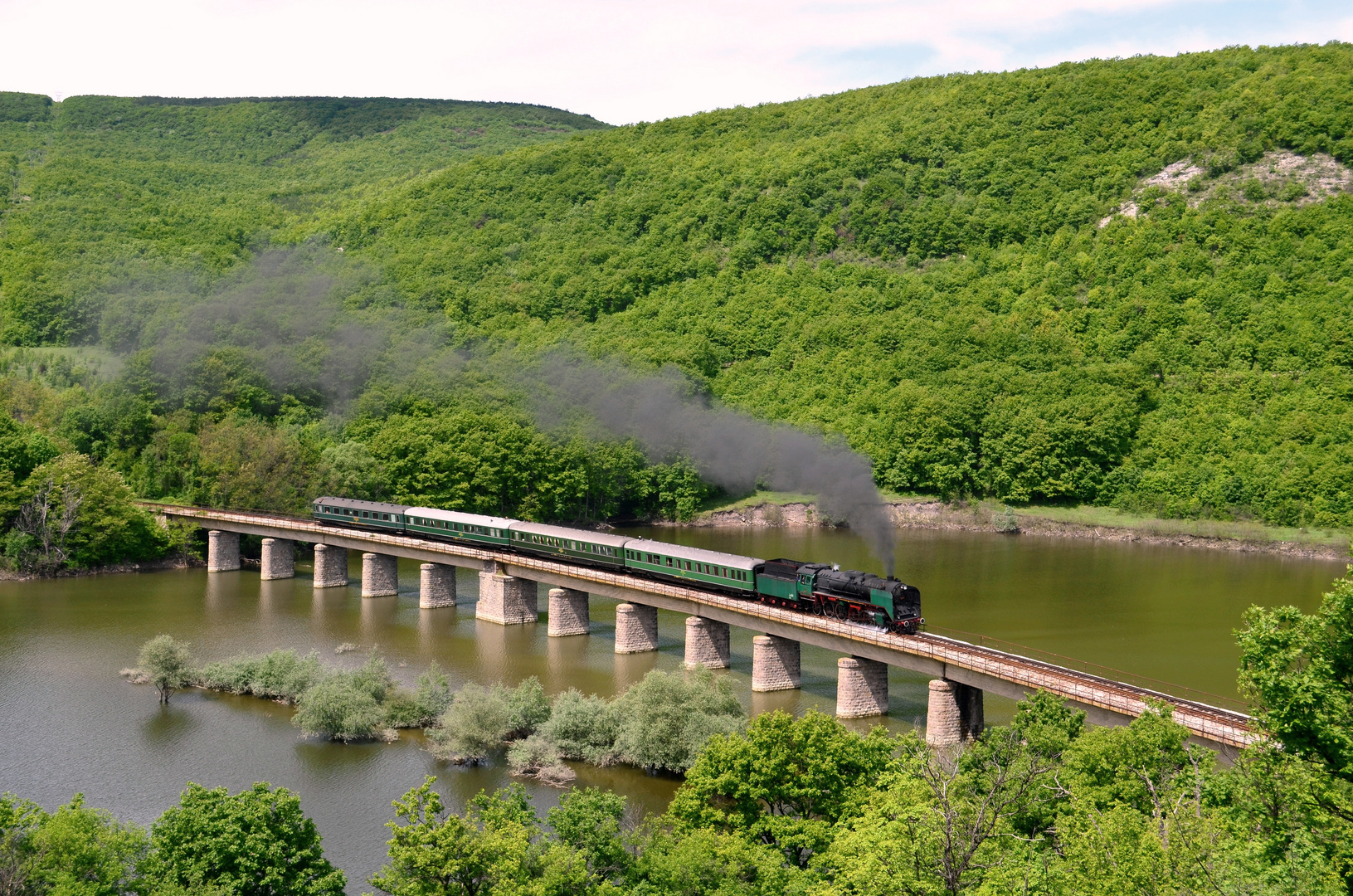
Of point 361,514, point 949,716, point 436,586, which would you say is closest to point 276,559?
point 361,514

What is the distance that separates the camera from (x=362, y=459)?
8944 cm

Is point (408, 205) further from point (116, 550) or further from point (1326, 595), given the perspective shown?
point (1326, 595)

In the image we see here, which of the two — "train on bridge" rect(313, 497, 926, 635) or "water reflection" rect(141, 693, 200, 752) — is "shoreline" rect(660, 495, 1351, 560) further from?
"water reflection" rect(141, 693, 200, 752)

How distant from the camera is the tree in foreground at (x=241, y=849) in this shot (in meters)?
26.3

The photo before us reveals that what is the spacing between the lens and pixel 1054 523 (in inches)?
3861

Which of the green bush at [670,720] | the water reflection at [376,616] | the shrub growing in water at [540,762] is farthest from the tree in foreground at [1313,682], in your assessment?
the water reflection at [376,616]

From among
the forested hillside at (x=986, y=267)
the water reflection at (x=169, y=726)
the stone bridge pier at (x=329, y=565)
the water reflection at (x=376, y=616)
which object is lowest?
the water reflection at (x=376, y=616)

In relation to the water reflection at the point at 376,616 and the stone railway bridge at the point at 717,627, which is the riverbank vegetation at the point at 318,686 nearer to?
the water reflection at the point at 376,616

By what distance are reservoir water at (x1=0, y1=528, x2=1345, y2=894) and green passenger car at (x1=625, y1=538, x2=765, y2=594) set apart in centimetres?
400

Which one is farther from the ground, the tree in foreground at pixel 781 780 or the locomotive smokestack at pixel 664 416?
the locomotive smokestack at pixel 664 416

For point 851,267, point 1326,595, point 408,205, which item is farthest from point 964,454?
point 408,205

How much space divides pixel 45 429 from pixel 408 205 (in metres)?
85.0

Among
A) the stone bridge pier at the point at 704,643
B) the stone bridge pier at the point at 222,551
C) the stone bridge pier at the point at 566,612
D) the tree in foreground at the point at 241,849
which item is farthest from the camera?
the stone bridge pier at the point at 222,551

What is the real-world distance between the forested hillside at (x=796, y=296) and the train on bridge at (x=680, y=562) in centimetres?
1574
